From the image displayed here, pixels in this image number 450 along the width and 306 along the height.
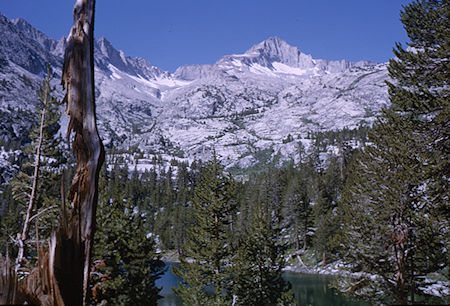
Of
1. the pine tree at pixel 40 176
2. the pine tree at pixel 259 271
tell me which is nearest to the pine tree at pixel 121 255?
the pine tree at pixel 40 176

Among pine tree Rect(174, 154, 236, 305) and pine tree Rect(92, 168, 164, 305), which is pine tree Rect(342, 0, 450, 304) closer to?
pine tree Rect(174, 154, 236, 305)

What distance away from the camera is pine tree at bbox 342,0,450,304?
11695 mm

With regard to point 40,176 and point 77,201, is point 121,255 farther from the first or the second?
point 77,201

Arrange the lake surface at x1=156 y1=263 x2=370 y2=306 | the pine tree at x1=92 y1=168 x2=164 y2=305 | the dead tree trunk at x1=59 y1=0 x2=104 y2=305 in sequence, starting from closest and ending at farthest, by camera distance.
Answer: the dead tree trunk at x1=59 y1=0 x2=104 y2=305, the pine tree at x1=92 y1=168 x2=164 y2=305, the lake surface at x1=156 y1=263 x2=370 y2=306

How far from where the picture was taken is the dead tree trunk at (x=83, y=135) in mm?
3141

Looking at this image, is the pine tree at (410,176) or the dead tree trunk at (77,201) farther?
the pine tree at (410,176)

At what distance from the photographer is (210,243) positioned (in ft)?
72.2

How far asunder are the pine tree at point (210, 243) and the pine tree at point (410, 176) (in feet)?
27.7

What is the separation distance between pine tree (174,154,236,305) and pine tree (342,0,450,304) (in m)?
8.44

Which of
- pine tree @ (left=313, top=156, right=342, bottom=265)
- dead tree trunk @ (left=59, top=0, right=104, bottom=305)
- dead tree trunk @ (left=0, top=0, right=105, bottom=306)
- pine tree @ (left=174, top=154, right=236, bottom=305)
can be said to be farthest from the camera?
pine tree @ (left=313, top=156, right=342, bottom=265)

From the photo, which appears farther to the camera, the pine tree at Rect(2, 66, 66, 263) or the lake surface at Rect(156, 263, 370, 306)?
the lake surface at Rect(156, 263, 370, 306)

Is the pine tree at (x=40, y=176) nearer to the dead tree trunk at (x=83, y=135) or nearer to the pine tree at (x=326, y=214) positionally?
the dead tree trunk at (x=83, y=135)

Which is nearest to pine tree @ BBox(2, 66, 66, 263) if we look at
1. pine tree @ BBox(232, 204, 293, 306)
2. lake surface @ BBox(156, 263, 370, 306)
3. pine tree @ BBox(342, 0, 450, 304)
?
pine tree @ BBox(342, 0, 450, 304)

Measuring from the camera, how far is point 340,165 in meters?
84.0
